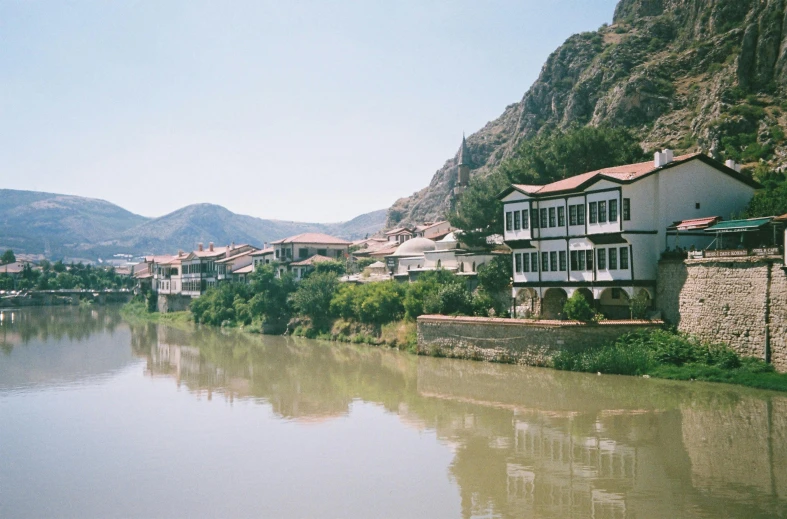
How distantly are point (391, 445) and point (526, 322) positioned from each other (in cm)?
1310

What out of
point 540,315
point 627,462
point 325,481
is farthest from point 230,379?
point 627,462

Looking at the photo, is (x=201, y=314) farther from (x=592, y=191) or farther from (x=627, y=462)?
(x=627, y=462)

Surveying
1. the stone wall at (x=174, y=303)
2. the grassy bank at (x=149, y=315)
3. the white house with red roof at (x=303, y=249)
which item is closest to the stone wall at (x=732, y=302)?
the white house with red roof at (x=303, y=249)

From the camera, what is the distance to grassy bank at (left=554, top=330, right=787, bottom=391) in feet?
81.0

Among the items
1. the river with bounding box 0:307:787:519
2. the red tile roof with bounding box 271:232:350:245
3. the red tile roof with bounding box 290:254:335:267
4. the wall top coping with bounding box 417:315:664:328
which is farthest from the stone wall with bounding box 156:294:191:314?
the wall top coping with bounding box 417:315:664:328

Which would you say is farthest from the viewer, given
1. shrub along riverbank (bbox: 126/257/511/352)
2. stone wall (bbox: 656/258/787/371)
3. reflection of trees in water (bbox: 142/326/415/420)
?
shrub along riverbank (bbox: 126/257/511/352)

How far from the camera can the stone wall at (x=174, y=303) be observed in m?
80.6

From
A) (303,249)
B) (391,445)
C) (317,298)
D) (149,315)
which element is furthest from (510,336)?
(149,315)

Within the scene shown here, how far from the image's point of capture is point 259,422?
23.4 meters

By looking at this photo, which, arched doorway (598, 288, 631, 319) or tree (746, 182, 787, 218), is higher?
tree (746, 182, 787, 218)

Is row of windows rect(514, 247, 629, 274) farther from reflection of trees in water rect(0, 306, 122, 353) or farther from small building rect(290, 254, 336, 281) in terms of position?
reflection of trees in water rect(0, 306, 122, 353)

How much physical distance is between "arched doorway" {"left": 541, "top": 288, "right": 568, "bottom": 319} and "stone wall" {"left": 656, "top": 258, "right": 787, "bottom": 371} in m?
6.12

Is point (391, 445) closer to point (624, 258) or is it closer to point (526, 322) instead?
point (526, 322)

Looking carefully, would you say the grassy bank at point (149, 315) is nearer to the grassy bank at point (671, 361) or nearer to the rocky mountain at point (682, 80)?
the rocky mountain at point (682, 80)
